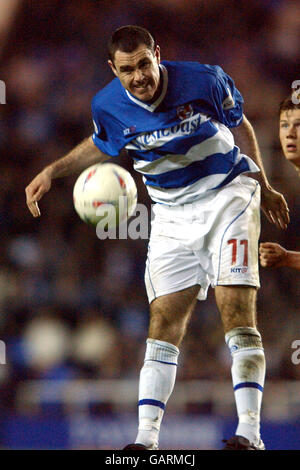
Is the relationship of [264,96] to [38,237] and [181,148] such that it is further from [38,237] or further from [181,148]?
[181,148]

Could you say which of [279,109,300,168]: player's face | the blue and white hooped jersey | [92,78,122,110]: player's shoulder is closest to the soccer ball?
the blue and white hooped jersey

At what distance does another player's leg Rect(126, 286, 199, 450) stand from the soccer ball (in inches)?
17.7

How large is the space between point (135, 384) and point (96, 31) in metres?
3.02

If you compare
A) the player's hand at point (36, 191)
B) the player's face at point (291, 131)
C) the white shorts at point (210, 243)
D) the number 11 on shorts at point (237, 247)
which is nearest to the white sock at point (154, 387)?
the white shorts at point (210, 243)

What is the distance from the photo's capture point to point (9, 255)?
5965 millimetres

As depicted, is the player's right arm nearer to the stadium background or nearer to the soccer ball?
the soccer ball

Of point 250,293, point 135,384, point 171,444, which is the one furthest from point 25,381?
point 250,293

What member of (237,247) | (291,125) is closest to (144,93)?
(237,247)

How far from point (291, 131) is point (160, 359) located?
2056 millimetres

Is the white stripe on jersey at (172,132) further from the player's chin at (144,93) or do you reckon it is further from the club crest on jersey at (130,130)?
the player's chin at (144,93)

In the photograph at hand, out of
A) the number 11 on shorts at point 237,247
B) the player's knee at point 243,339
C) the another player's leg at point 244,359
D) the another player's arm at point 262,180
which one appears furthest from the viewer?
the another player's arm at point 262,180

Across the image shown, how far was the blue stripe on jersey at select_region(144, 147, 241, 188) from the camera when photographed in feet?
10.9

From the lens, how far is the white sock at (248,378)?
290 cm

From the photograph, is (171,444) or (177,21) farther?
(177,21)
